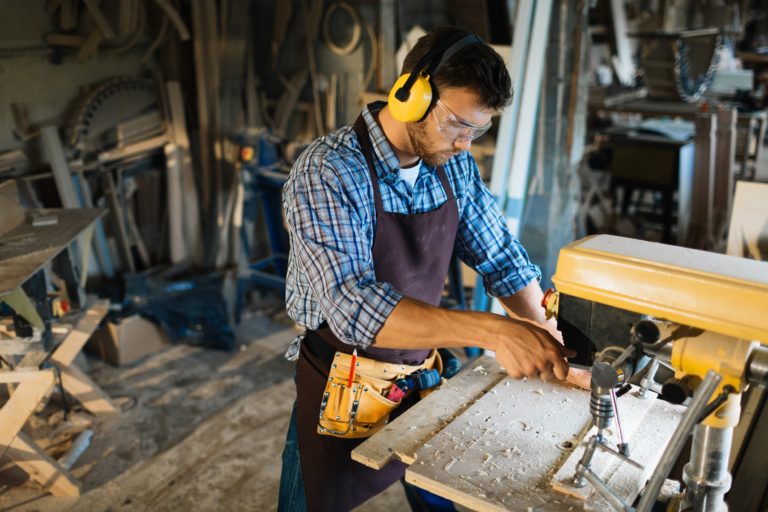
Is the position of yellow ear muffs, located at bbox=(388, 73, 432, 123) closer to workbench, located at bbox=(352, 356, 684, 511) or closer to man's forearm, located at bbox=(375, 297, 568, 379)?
man's forearm, located at bbox=(375, 297, 568, 379)

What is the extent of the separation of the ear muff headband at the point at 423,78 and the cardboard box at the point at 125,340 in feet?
9.20

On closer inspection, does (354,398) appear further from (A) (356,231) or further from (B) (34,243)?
(B) (34,243)

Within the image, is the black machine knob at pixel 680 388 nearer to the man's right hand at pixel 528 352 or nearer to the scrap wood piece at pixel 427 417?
the man's right hand at pixel 528 352

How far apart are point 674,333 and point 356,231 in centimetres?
66

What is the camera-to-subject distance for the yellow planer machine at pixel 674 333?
1077 mm

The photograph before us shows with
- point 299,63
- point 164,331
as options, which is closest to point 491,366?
point 164,331

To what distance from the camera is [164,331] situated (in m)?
3.95

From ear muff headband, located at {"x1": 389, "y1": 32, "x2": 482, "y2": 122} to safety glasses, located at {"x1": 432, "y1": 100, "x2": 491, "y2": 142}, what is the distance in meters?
0.03

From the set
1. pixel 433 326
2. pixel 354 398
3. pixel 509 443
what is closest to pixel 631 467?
pixel 509 443

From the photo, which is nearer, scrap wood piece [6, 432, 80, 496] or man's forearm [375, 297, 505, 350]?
Answer: man's forearm [375, 297, 505, 350]

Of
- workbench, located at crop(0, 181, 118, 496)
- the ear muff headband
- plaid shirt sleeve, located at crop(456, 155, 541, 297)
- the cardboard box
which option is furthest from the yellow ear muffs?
the cardboard box

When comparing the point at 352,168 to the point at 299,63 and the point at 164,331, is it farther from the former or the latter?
the point at 299,63

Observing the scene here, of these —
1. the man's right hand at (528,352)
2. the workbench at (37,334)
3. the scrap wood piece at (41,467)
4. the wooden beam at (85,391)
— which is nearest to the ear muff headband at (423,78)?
the man's right hand at (528,352)

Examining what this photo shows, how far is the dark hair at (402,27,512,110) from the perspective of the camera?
4.69 ft
